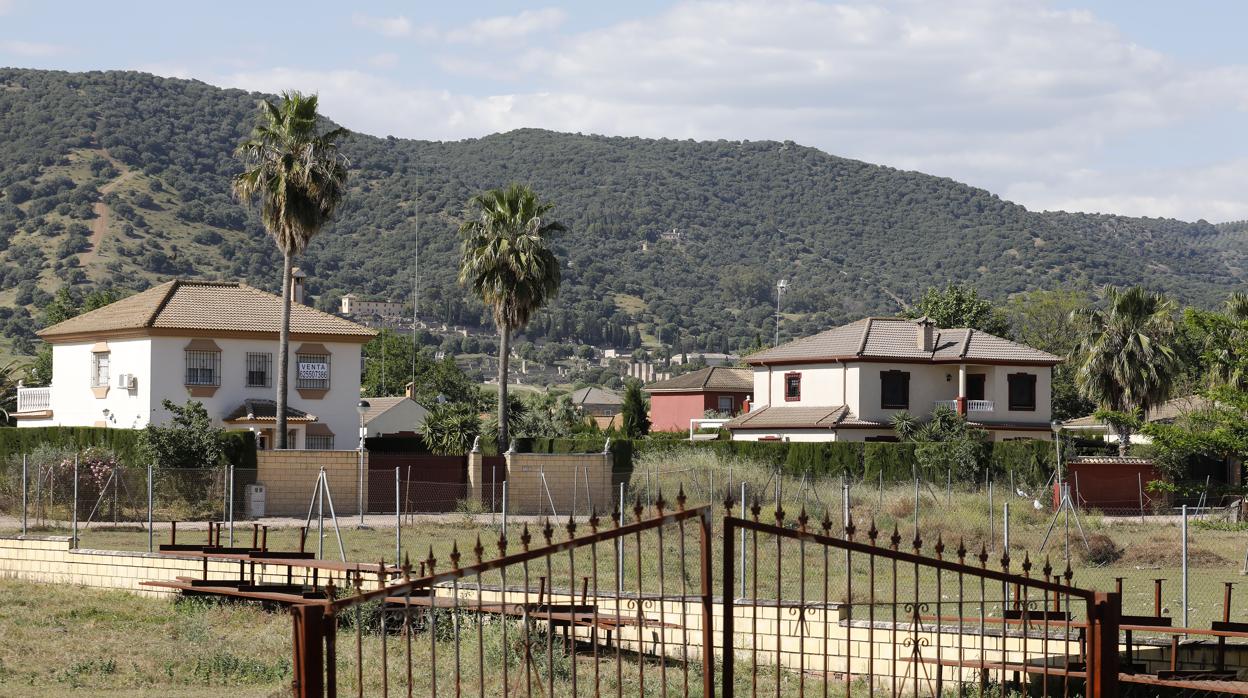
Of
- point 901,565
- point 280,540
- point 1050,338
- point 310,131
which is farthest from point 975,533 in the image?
point 1050,338

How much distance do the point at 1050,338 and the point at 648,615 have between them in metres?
83.4

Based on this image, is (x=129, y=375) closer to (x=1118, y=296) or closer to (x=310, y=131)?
(x=310, y=131)

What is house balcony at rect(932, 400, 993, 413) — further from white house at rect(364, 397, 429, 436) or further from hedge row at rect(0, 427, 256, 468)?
hedge row at rect(0, 427, 256, 468)

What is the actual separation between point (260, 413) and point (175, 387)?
292 cm

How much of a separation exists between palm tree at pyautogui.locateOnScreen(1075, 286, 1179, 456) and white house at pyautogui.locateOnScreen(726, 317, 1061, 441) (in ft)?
5.98

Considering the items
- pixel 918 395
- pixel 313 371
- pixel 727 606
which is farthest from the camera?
pixel 918 395

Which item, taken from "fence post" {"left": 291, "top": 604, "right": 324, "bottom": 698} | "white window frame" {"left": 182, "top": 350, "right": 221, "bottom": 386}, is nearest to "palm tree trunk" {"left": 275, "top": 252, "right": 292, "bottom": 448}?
"white window frame" {"left": 182, "top": 350, "right": 221, "bottom": 386}

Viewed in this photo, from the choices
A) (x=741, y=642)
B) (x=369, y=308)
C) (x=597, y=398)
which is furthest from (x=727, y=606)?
(x=369, y=308)

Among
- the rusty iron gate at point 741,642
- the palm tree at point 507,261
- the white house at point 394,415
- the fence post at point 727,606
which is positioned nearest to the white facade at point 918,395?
the palm tree at point 507,261

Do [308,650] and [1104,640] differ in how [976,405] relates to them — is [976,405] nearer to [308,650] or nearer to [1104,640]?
[1104,640]

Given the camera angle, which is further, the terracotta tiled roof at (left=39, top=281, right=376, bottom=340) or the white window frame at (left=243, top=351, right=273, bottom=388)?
the white window frame at (left=243, top=351, right=273, bottom=388)

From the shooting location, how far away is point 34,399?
188 feet

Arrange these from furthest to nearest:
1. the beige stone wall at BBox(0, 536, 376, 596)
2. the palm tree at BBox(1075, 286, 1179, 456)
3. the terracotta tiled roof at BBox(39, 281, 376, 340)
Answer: the palm tree at BBox(1075, 286, 1179, 456) < the terracotta tiled roof at BBox(39, 281, 376, 340) < the beige stone wall at BBox(0, 536, 376, 596)

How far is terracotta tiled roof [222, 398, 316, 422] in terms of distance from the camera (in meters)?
50.7
